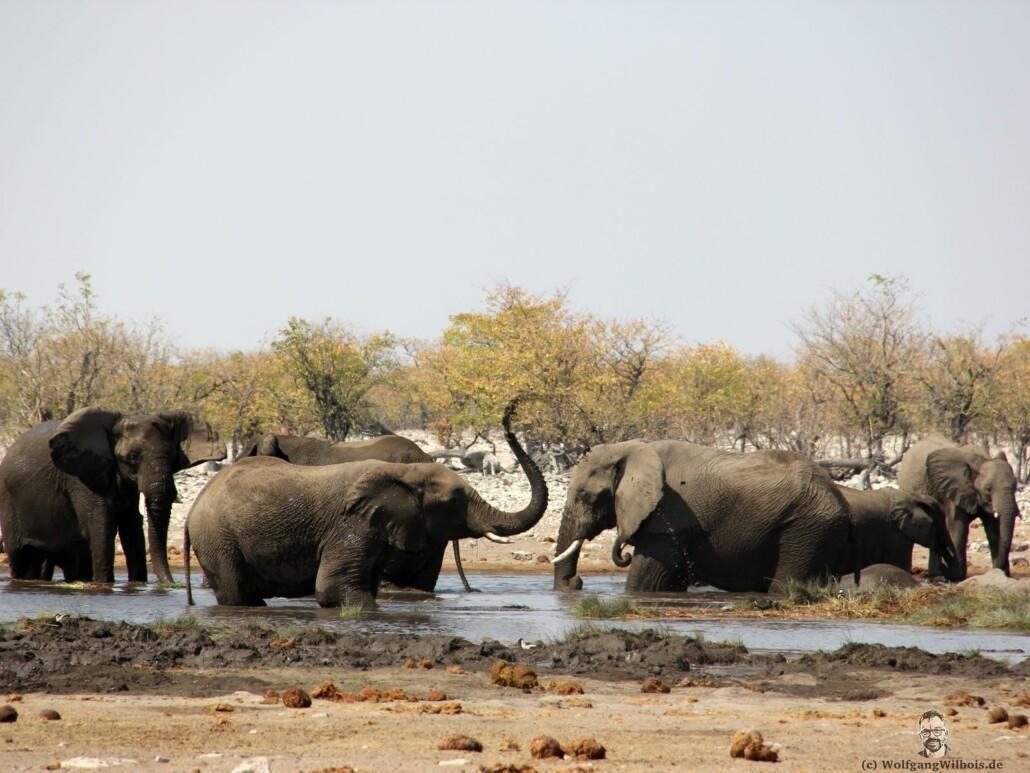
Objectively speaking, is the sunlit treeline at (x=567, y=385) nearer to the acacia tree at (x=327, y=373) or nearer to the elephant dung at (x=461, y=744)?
the acacia tree at (x=327, y=373)

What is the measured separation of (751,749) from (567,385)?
44.5 meters

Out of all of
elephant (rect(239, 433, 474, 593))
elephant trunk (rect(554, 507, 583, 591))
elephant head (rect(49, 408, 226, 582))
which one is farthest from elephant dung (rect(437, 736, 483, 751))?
elephant head (rect(49, 408, 226, 582))

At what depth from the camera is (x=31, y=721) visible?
979cm

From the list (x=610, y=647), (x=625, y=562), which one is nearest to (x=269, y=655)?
(x=610, y=647)

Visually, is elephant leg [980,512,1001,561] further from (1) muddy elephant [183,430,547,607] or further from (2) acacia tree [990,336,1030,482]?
(2) acacia tree [990,336,1030,482]

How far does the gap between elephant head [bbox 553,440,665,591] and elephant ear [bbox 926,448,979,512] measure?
306 inches

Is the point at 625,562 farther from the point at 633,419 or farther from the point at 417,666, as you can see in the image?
the point at 633,419

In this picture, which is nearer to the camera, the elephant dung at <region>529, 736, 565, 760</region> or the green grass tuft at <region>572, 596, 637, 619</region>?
the elephant dung at <region>529, 736, 565, 760</region>

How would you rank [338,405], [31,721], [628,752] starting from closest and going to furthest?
[628,752] → [31,721] → [338,405]

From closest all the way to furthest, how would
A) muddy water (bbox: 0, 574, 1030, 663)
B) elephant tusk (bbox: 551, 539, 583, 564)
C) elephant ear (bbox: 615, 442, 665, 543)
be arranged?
muddy water (bbox: 0, 574, 1030, 663) → elephant ear (bbox: 615, 442, 665, 543) → elephant tusk (bbox: 551, 539, 583, 564)

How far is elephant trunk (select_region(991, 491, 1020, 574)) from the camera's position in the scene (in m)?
25.1

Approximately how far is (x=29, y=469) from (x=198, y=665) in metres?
10.7

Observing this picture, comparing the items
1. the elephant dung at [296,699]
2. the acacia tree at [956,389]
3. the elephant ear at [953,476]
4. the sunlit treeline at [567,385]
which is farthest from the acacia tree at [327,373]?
the elephant dung at [296,699]

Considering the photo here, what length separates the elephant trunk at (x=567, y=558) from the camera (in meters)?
21.2
